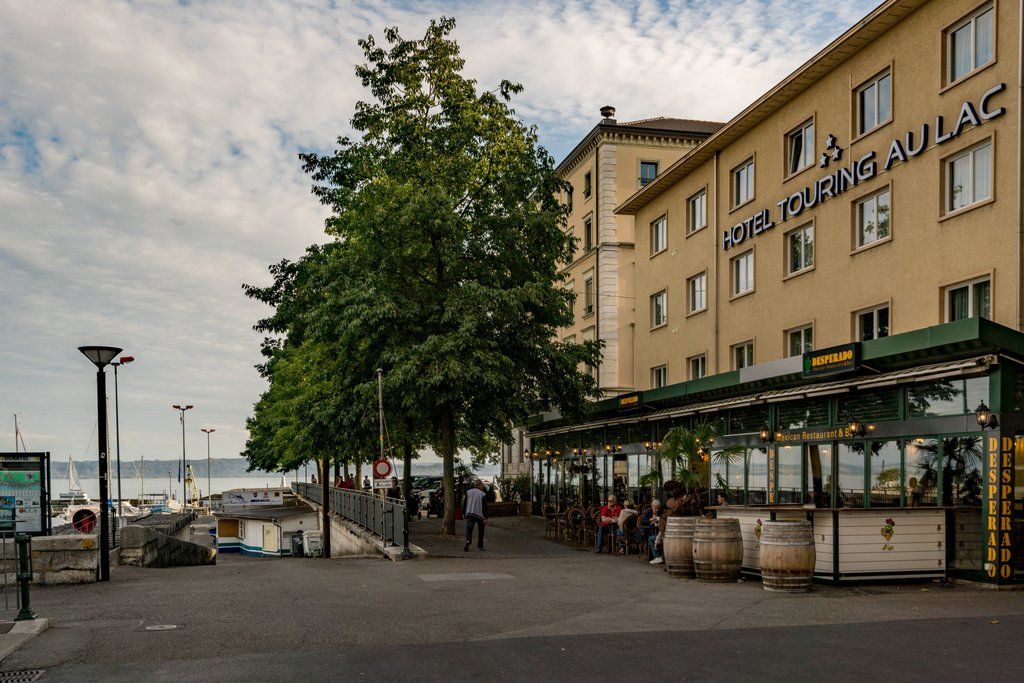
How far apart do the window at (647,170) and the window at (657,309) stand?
1225 centimetres

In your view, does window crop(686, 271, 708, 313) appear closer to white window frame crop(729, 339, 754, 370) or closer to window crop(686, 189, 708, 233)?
window crop(686, 189, 708, 233)

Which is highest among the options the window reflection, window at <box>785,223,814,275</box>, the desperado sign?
the desperado sign

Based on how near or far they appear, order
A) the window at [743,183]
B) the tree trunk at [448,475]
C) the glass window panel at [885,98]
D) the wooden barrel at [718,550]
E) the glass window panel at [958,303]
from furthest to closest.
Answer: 1. the window at [743,183]
2. the tree trunk at [448,475]
3. the glass window panel at [885,98]
4. the glass window panel at [958,303]
5. the wooden barrel at [718,550]

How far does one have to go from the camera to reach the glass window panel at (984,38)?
19.4 metres

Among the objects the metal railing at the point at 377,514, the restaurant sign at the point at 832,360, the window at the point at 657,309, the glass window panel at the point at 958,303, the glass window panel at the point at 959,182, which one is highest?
the glass window panel at the point at 959,182

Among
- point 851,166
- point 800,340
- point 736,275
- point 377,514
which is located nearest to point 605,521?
point 377,514

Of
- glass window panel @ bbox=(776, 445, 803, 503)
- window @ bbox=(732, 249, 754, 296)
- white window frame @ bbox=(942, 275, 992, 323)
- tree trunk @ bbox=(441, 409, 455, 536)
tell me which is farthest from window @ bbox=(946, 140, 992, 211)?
tree trunk @ bbox=(441, 409, 455, 536)

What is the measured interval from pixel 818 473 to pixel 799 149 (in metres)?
9.36

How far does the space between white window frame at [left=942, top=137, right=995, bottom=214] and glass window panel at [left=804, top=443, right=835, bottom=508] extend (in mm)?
5467

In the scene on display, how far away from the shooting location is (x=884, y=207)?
22.5 m

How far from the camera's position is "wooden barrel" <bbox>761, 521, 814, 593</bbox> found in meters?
14.8

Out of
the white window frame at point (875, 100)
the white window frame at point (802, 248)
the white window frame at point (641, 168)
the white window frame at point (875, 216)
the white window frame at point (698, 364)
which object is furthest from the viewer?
the white window frame at point (641, 168)

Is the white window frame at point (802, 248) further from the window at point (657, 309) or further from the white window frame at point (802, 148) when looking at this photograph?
the window at point (657, 309)

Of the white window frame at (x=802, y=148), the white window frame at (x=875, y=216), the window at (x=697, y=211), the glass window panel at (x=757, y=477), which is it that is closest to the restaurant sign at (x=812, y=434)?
the glass window panel at (x=757, y=477)
